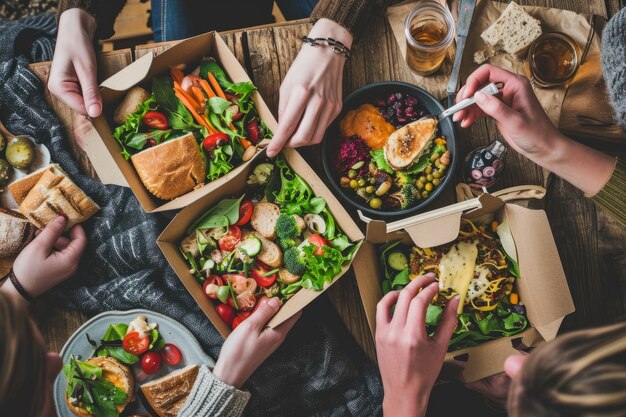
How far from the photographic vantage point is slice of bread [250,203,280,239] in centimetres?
172

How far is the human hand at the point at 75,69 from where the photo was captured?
62.9 inches

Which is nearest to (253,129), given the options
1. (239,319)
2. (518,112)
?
(239,319)

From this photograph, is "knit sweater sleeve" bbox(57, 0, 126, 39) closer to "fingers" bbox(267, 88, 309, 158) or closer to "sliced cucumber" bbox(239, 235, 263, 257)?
"fingers" bbox(267, 88, 309, 158)

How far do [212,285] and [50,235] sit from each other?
2.01 feet

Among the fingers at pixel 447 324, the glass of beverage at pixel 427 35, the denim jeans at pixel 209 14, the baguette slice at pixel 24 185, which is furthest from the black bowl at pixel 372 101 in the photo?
the baguette slice at pixel 24 185

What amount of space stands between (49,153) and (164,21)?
796 mm

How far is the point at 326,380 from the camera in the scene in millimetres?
1704

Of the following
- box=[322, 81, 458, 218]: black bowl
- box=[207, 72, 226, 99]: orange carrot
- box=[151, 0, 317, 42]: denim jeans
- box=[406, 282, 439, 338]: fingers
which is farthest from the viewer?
box=[151, 0, 317, 42]: denim jeans

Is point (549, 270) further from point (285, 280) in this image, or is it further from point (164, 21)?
point (164, 21)

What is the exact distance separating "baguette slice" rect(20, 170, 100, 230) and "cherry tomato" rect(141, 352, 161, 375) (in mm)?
580

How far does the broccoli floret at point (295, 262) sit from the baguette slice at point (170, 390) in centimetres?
49

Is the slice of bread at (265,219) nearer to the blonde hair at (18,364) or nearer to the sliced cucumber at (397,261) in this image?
the sliced cucumber at (397,261)

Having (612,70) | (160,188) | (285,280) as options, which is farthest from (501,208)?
(160,188)

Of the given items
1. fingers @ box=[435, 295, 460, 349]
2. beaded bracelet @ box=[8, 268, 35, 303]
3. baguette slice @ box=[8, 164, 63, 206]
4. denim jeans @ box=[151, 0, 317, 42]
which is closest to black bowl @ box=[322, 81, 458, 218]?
fingers @ box=[435, 295, 460, 349]
